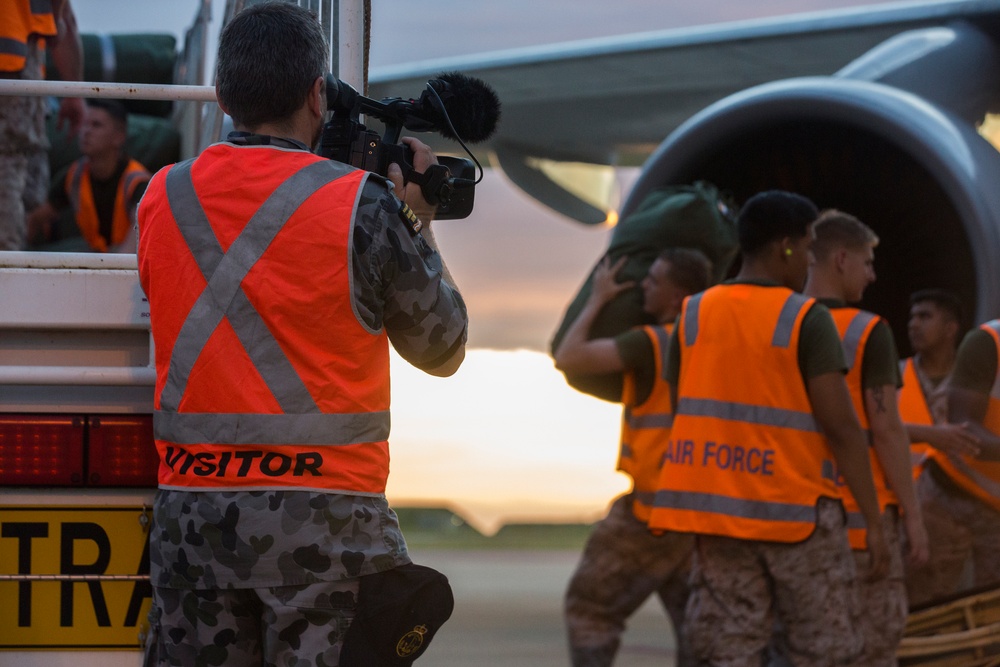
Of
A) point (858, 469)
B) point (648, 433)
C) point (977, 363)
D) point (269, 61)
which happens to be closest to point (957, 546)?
point (977, 363)

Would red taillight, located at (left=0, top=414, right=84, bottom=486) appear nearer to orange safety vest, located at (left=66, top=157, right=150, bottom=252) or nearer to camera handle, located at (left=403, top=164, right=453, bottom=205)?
camera handle, located at (left=403, top=164, right=453, bottom=205)

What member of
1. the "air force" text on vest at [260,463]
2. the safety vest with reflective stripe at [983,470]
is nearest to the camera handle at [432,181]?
the "air force" text on vest at [260,463]

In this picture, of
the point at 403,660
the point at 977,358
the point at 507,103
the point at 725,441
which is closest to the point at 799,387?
the point at 725,441

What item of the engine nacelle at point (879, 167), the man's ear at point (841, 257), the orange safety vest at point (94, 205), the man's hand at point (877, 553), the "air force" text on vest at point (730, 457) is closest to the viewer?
the "air force" text on vest at point (730, 457)

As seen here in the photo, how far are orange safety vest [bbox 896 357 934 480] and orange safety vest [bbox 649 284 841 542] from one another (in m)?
1.50

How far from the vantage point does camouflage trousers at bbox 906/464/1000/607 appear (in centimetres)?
437

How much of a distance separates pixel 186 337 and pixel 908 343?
4.07 metres

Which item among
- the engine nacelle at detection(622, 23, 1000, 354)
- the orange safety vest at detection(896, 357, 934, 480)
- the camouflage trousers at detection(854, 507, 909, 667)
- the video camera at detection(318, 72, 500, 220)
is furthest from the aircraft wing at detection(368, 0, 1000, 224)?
the video camera at detection(318, 72, 500, 220)

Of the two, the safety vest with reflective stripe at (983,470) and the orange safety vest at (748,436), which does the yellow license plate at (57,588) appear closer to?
the orange safety vest at (748,436)

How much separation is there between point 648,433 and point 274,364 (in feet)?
8.38

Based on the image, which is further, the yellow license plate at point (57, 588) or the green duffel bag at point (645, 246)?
the green duffel bag at point (645, 246)

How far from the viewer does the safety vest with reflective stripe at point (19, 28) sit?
294cm

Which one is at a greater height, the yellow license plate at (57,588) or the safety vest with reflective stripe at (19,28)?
the safety vest with reflective stripe at (19,28)

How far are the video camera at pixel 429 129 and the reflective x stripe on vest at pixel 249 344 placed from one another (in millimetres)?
136
